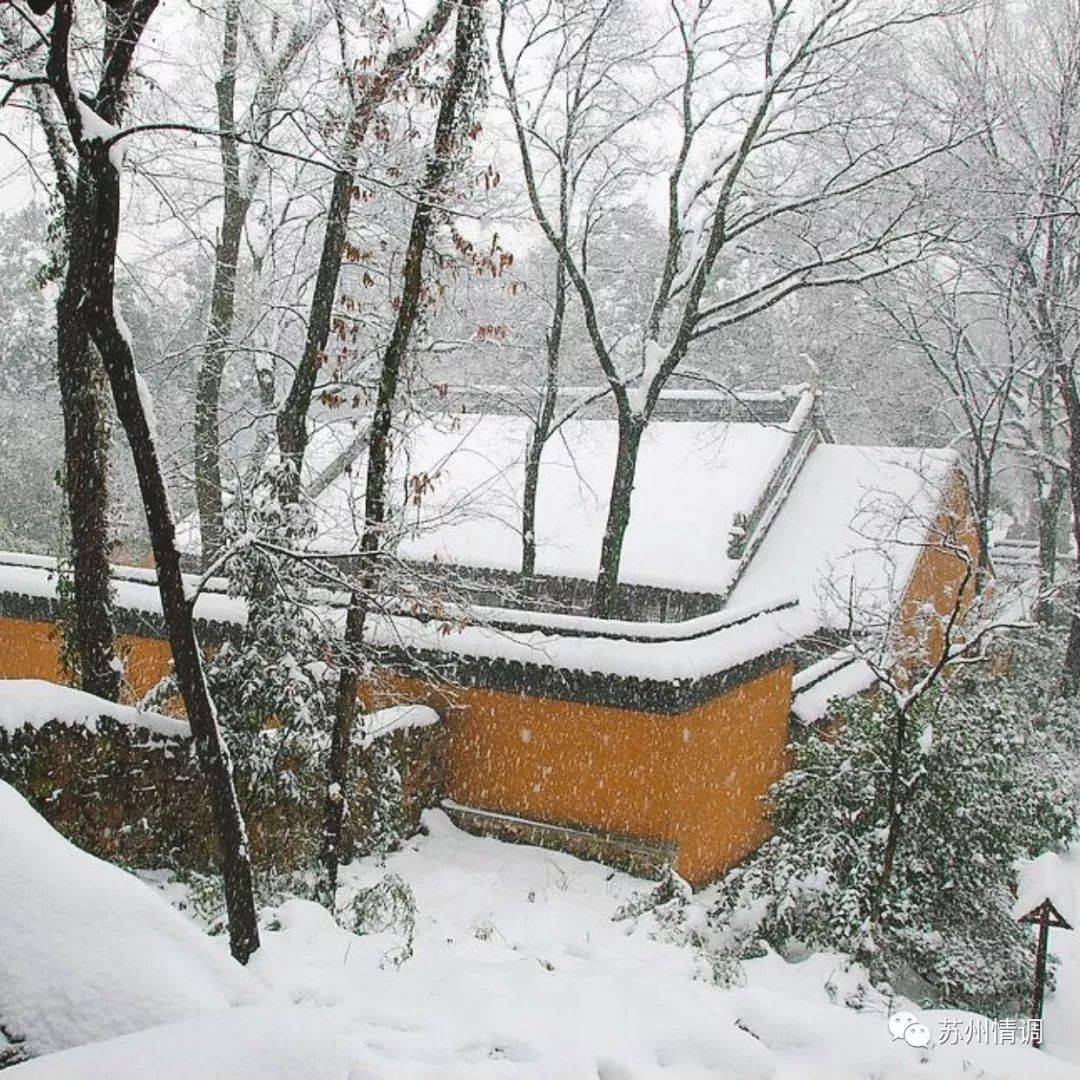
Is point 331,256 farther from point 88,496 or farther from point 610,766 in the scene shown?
point 610,766

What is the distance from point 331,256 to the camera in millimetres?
6902

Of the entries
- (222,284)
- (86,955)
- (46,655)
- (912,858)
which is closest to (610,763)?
(912,858)

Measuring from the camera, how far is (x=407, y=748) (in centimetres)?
874

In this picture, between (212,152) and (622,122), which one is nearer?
(212,152)

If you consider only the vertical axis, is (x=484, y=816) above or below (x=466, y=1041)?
below

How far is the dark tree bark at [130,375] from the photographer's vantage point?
4.25m

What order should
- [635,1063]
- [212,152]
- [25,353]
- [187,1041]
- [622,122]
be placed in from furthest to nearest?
[25,353]
[622,122]
[212,152]
[635,1063]
[187,1041]

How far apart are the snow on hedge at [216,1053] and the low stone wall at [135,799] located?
4497 millimetres

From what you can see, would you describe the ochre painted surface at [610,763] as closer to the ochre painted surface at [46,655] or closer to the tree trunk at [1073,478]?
the ochre painted surface at [46,655]

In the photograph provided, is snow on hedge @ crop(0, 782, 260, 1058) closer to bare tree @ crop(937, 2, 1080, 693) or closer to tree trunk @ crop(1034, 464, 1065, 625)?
bare tree @ crop(937, 2, 1080, 693)

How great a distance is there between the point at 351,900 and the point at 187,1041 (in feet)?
16.3

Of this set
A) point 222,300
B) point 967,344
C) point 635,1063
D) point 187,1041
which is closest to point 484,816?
point 635,1063

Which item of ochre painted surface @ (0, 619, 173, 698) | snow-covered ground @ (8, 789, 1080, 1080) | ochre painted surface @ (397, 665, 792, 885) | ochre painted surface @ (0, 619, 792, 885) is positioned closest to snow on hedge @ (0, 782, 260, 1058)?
snow-covered ground @ (8, 789, 1080, 1080)

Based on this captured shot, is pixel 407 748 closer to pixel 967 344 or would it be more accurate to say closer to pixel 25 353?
pixel 967 344
